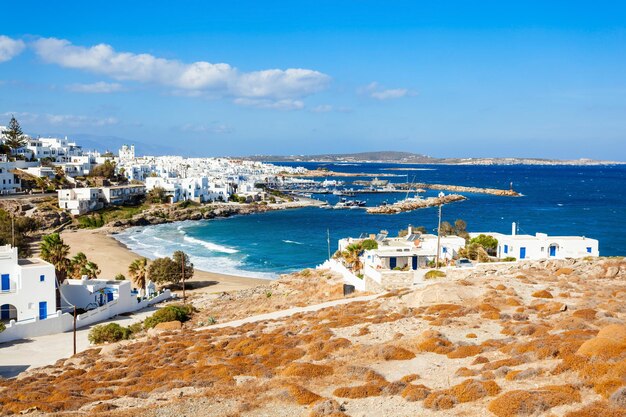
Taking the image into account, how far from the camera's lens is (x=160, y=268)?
46.8 metres

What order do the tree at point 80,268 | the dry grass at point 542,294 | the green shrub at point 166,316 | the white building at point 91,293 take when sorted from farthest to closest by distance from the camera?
the tree at point 80,268, the white building at point 91,293, the green shrub at point 166,316, the dry grass at point 542,294

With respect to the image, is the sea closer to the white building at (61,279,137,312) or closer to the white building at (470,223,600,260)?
the white building at (61,279,137,312)

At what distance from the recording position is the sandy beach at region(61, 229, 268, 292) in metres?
48.8

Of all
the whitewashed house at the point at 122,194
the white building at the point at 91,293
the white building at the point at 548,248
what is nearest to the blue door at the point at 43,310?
the white building at the point at 91,293

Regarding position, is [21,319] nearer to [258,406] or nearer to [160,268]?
[160,268]

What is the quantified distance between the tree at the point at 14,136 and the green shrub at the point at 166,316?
9335cm

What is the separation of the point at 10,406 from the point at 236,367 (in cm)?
631

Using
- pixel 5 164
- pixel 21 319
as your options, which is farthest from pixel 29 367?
pixel 5 164

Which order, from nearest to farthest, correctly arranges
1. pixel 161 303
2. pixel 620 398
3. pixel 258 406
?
pixel 620 398 < pixel 258 406 < pixel 161 303

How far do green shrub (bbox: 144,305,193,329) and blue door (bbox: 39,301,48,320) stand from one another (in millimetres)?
6432

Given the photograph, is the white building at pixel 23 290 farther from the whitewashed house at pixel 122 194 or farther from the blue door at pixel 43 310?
the whitewashed house at pixel 122 194

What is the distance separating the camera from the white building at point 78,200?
8738 centimetres

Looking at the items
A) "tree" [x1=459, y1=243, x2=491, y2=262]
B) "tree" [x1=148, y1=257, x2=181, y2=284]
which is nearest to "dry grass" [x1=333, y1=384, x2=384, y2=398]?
"tree" [x1=459, y1=243, x2=491, y2=262]

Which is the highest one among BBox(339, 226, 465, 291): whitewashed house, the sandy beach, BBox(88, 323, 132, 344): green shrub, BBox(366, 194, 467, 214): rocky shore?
BBox(339, 226, 465, 291): whitewashed house
